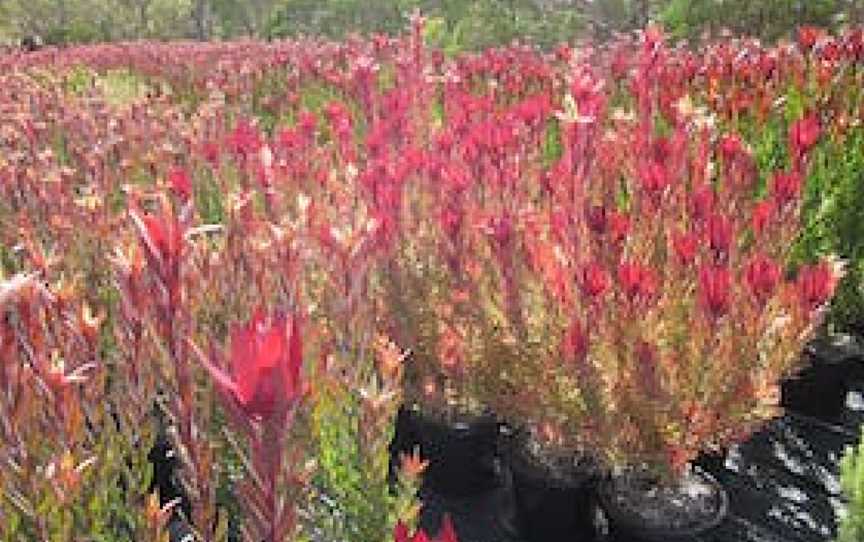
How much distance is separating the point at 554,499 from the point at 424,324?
640mm

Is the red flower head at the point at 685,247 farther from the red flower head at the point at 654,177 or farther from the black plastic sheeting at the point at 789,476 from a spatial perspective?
the black plastic sheeting at the point at 789,476

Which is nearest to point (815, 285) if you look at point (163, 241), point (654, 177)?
point (654, 177)

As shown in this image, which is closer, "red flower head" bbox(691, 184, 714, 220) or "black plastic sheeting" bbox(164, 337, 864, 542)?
"red flower head" bbox(691, 184, 714, 220)

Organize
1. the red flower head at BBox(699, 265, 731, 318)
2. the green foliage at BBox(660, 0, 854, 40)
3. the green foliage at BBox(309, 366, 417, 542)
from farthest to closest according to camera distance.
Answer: the green foliage at BBox(660, 0, 854, 40), the red flower head at BBox(699, 265, 731, 318), the green foliage at BBox(309, 366, 417, 542)

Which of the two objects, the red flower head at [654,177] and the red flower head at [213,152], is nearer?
the red flower head at [654,177]

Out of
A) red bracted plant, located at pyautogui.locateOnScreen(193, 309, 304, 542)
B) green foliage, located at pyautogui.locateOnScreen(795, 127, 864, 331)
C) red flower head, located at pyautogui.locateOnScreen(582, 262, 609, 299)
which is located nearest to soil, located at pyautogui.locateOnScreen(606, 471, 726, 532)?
red flower head, located at pyautogui.locateOnScreen(582, 262, 609, 299)

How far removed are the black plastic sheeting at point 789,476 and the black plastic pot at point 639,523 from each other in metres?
0.04

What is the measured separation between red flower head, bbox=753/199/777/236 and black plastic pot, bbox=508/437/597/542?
Result: 83 cm

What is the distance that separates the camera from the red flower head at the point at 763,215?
2600 mm

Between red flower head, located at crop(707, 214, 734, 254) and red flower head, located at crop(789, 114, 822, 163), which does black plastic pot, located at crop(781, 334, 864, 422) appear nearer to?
red flower head, located at crop(789, 114, 822, 163)

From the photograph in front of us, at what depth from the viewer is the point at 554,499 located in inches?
113

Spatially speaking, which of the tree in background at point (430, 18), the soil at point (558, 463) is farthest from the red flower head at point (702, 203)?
the tree in background at point (430, 18)

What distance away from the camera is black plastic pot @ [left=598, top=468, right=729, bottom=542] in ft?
8.91

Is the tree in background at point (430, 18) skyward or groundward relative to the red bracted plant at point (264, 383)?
groundward
